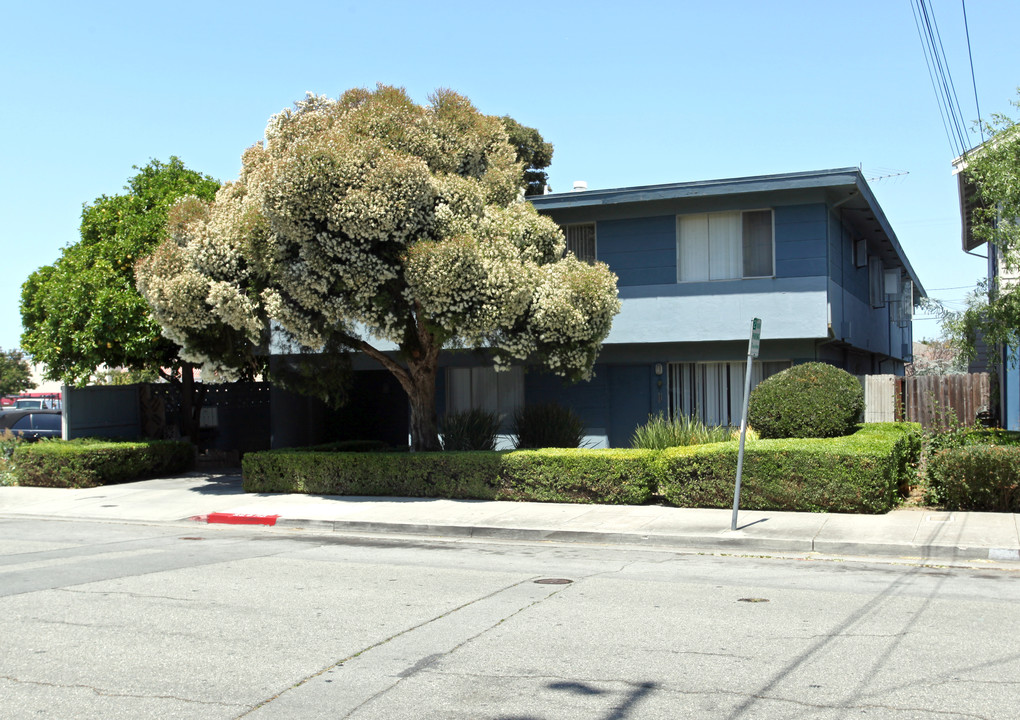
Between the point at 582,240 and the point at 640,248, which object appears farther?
the point at 582,240

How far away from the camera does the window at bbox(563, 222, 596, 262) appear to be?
19.2 m

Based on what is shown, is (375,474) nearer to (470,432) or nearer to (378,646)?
(470,432)

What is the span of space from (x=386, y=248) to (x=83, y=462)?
8.99 metres

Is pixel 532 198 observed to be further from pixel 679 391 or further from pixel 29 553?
pixel 29 553

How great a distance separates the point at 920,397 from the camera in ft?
62.7

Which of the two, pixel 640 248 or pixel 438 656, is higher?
pixel 640 248

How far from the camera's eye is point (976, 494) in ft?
41.3

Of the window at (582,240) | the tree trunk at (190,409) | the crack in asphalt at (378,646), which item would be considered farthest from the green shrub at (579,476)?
the tree trunk at (190,409)

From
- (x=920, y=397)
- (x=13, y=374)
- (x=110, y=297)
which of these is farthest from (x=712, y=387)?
(x=13, y=374)

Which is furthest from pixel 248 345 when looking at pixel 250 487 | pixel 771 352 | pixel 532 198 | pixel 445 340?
pixel 771 352

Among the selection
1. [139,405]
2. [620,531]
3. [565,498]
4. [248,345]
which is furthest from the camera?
[139,405]

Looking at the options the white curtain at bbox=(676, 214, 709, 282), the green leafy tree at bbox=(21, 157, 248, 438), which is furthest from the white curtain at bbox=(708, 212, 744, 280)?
the green leafy tree at bbox=(21, 157, 248, 438)

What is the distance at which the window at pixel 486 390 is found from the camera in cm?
2022

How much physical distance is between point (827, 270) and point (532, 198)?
20.2 ft
